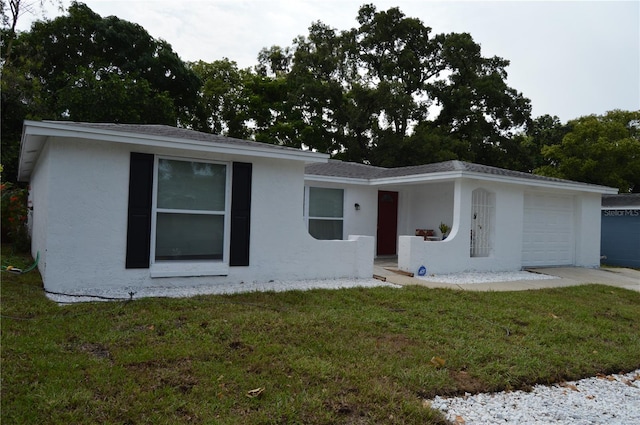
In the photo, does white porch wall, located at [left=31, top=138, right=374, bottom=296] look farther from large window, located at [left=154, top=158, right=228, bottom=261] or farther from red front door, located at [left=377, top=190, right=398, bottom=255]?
red front door, located at [left=377, top=190, right=398, bottom=255]

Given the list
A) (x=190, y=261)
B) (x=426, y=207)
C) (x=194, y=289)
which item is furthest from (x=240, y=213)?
(x=426, y=207)

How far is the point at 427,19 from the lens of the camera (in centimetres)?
2811

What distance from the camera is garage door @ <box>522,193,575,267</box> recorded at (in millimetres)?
12797

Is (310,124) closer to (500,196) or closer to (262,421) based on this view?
(500,196)

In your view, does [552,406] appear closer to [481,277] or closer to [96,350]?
[96,350]

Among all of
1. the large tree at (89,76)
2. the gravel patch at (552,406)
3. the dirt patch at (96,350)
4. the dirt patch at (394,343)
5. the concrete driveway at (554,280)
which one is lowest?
the gravel patch at (552,406)

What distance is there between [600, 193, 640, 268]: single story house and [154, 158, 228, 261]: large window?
51.5ft

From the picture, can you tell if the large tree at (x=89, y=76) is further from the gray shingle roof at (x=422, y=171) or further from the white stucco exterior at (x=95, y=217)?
the white stucco exterior at (x=95, y=217)

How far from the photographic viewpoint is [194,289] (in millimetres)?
7395

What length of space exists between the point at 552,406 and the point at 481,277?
6982 millimetres

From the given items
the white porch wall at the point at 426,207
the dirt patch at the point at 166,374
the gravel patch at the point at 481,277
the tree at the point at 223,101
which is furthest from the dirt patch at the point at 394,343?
the tree at the point at 223,101

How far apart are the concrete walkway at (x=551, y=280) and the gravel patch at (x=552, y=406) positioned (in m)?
4.49

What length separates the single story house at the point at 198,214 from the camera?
679cm

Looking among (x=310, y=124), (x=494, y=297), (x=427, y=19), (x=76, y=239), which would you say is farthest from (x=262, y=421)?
(x=427, y=19)
